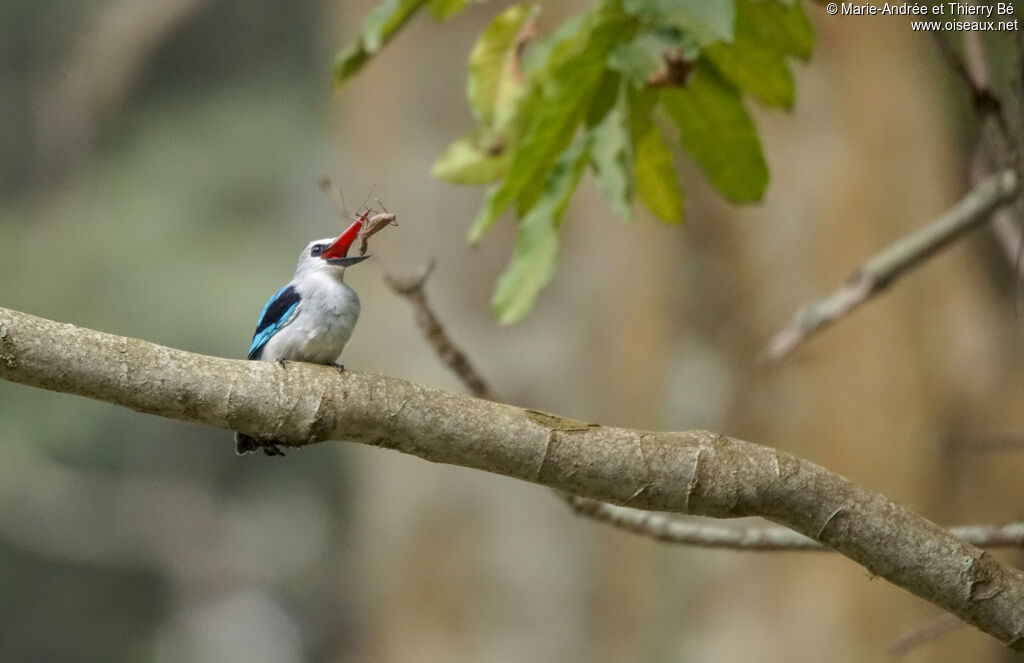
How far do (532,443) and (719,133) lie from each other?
25.2 inches

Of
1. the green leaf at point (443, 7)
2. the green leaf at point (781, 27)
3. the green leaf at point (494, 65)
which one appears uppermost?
the green leaf at point (781, 27)

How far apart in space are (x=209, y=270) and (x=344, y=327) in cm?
585

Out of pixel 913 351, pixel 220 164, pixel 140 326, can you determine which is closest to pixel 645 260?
pixel 913 351

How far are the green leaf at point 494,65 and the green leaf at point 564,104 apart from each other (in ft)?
0.77

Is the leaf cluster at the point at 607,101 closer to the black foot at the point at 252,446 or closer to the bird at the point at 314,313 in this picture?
the bird at the point at 314,313

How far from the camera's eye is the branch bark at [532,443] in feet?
3.48

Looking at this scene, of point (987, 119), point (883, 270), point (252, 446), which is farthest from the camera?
point (883, 270)

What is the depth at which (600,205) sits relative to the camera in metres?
3.62

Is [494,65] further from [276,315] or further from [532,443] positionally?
[532,443]

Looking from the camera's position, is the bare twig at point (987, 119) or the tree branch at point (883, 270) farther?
the tree branch at point (883, 270)

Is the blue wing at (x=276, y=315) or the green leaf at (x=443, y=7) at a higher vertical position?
the green leaf at (x=443, y=7)

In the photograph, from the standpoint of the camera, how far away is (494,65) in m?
1.75

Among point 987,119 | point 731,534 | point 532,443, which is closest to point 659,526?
point 731,534

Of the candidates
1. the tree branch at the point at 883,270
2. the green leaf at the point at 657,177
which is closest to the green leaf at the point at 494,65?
the green leaf at the point at 657,177
